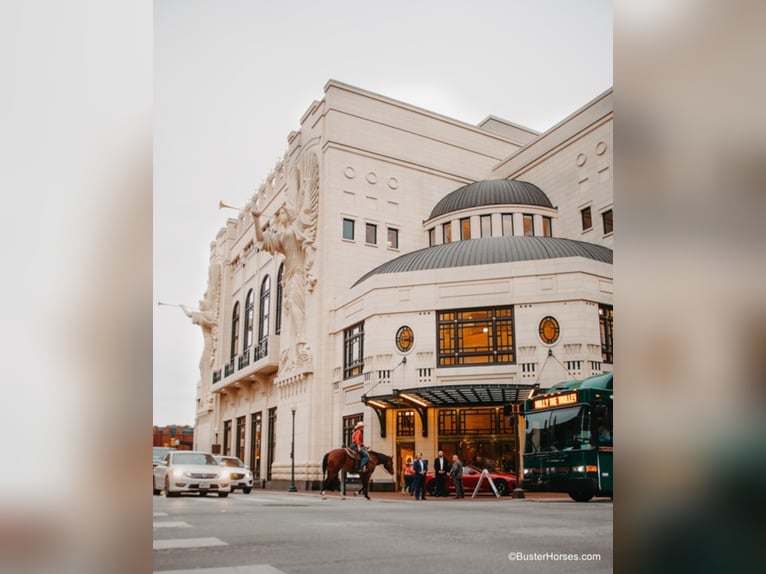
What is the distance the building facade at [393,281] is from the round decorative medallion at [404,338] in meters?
0.02

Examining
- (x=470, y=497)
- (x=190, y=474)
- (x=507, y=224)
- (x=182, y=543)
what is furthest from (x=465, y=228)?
(x=190, y=474)

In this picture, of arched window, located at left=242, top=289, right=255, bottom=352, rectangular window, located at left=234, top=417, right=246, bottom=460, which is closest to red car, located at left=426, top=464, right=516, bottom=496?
rectangular window, located at left=234, top=417, right=246, bottom=460

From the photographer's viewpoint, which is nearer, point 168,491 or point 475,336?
point 168,491

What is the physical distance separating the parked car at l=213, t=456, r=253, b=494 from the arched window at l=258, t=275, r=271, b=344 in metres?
0.80

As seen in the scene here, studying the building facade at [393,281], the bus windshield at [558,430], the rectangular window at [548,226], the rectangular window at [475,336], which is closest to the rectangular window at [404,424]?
the building facade at [393,281]

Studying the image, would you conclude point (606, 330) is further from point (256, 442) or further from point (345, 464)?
point (256, 442)

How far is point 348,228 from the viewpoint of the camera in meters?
3.97

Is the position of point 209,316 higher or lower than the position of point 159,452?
higher

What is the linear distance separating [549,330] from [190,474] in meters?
2.50

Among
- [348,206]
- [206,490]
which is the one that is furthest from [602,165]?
[206,490]

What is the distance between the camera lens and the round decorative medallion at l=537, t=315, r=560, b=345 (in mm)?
3750

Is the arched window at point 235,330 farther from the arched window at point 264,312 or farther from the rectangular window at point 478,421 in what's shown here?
the rectangular window at point 478,421

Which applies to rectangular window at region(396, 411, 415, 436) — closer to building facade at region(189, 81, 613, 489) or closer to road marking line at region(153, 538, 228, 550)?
building facade at region(189, 81, 613, 489)
